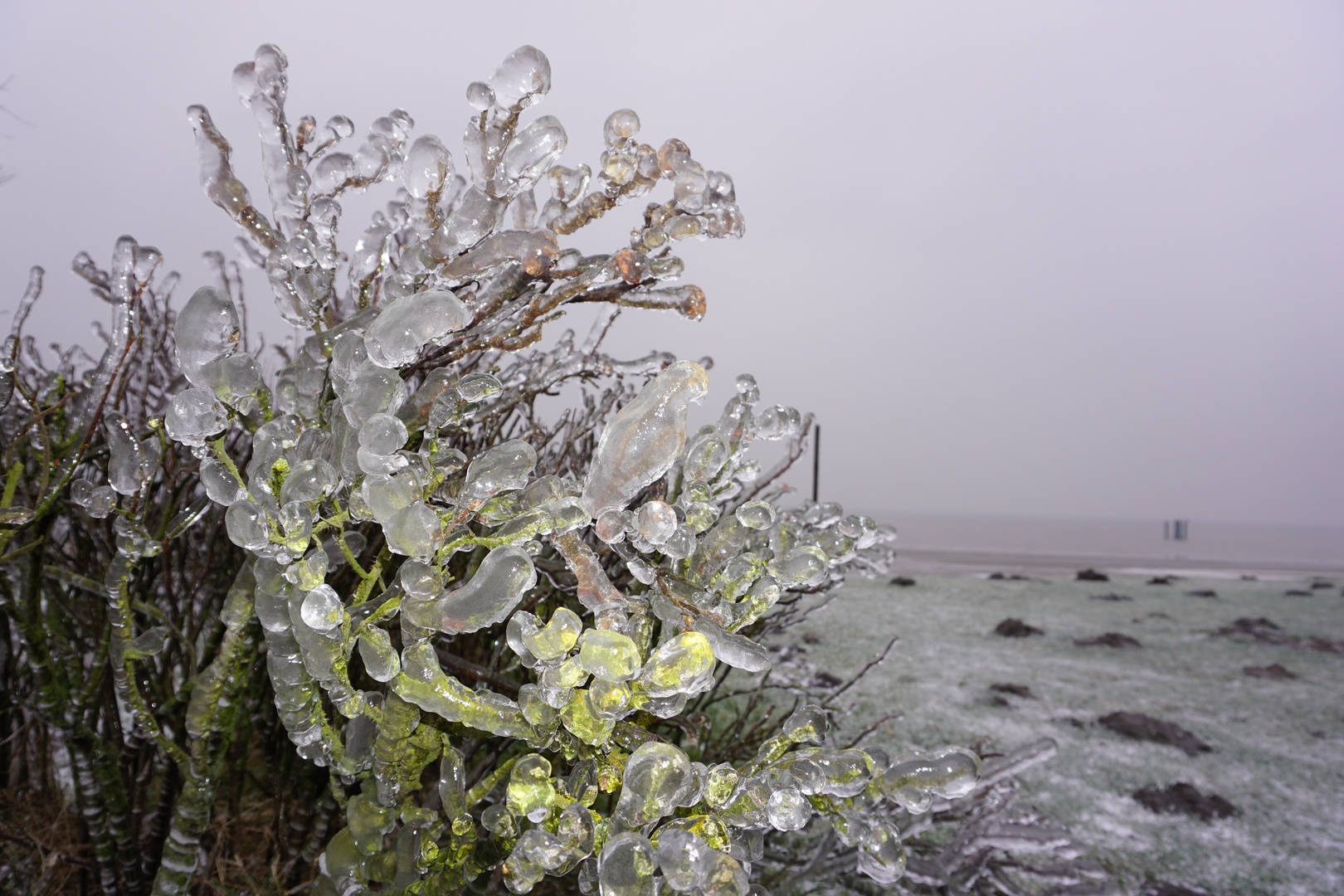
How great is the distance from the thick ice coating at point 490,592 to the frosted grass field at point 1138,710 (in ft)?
8.66

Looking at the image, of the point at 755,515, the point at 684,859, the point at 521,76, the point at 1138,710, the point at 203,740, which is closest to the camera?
the point at 684,859

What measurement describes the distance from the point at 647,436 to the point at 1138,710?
572cm

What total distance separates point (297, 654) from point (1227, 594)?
12.6 m

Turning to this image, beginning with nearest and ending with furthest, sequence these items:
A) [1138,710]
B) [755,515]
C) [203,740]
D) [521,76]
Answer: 1. [521,76]
2. [755,515]
3. [203,740]
4. [1138,710]

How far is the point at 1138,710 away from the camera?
471cm

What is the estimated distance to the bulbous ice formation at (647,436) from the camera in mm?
503

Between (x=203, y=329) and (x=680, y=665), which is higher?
(x=203, y=329)

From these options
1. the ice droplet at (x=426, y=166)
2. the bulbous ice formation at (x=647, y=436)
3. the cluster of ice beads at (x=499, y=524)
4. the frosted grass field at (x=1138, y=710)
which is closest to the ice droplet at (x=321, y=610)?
the cluster of ice beads at (x=499, y=524)

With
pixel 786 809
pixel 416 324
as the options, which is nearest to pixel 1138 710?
pixel 786 809

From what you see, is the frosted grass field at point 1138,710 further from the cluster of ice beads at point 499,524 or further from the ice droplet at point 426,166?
the ice droplet at point 426,166

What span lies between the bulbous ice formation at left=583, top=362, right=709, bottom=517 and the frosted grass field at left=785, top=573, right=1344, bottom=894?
2611 mm

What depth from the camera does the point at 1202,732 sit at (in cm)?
445

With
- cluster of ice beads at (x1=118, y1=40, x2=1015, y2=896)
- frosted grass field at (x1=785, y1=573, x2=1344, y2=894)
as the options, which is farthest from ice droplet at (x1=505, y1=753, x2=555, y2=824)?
frosted grass field at (x1=785, y1=573, x2=1344, y2=894)

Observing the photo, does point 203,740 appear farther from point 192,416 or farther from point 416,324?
point 416,324
